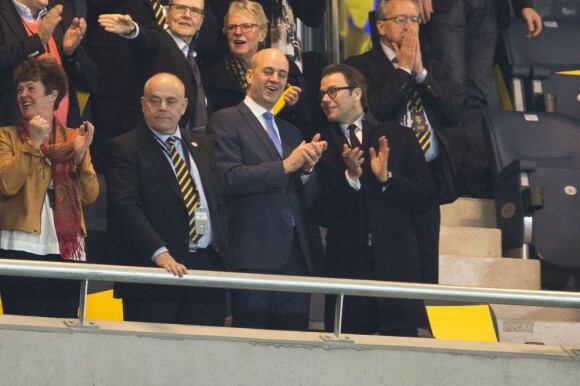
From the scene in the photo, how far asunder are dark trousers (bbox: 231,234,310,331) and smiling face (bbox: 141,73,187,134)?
0.74 m

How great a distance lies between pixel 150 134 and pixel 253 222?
0.58 meters

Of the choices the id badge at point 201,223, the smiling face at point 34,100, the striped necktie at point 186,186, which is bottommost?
the id badge at point 201,223

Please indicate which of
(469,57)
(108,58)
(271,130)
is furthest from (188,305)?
(469,57)

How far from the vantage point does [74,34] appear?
22.4 ft

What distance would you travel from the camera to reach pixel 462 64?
350 inches

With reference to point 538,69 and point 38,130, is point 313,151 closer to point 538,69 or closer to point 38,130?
point 38,130

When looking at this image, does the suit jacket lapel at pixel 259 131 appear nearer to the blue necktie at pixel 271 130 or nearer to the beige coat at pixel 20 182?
the blue necktie at pixel 271 130

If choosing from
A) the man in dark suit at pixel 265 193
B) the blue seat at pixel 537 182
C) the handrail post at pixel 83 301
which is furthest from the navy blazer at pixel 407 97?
the handrail post at pixel 83 301

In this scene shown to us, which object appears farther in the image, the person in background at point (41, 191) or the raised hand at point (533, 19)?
the raised hand at point (533, 19)

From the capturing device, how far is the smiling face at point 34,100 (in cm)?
625

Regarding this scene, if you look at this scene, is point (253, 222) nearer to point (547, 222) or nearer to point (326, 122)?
point (326, 122)

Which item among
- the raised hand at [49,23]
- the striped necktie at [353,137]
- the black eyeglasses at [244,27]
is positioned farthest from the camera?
the black eyeglasses at [244,27]

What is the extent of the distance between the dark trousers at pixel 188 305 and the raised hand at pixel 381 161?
949 millimetres

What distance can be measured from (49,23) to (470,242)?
2.77 m
